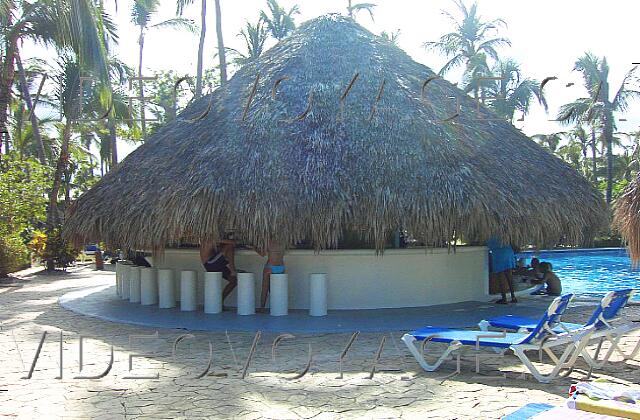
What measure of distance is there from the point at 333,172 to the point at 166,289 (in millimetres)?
3357

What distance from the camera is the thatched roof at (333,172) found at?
8.85 metres

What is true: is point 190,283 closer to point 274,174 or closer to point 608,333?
point 274,174

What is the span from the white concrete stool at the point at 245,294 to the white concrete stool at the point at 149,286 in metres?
2.07

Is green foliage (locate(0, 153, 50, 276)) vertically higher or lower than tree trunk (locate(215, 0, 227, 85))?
lower

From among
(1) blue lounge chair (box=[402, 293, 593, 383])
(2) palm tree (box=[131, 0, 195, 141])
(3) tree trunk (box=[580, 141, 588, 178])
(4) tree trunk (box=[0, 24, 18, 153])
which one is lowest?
(1) blue lounge chair (box=[402, 293, 593, 383])

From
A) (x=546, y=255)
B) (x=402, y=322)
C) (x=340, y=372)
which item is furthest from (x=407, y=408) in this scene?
(x=546, y=255)

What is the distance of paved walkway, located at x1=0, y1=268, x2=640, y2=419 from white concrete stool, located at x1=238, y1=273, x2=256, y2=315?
135 centimetres

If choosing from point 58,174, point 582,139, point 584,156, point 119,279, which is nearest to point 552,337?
point 119,279

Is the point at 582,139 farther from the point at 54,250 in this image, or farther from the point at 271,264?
the point at 271,264

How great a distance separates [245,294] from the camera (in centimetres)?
930

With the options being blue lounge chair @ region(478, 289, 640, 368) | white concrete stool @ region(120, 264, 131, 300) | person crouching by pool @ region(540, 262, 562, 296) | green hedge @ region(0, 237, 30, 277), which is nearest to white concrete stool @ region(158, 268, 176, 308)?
white concrete stool @ region(120, 264, 131, 300)

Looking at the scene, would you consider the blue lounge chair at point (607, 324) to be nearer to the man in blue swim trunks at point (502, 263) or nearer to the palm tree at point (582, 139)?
the man in blue swim trunks at point (502, 263)

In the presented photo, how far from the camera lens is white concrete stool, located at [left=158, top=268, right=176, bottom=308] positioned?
1017cm

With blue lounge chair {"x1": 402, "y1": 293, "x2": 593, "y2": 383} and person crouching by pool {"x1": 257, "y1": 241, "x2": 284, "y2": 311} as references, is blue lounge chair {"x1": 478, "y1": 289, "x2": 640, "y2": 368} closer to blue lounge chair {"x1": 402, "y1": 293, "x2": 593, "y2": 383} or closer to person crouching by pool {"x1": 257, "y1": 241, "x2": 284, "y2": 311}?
blue lounge chair {"x1": 402, "y1": 293, "x2": 593, "y2": 383}
